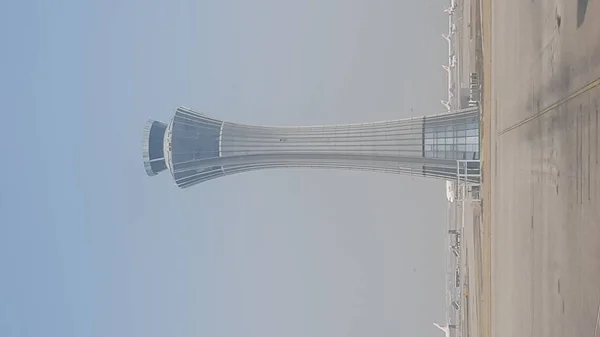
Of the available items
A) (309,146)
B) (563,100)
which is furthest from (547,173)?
(309,146)

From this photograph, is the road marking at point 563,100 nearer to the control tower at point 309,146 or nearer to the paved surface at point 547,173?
the paved surface at point 547,173

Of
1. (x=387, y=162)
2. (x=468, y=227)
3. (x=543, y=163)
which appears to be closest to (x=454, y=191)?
(x=387, y=162)

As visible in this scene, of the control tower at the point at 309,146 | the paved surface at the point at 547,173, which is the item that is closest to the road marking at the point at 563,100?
the paved surface at the point at 547,173

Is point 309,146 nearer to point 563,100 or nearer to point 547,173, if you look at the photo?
point 547,173

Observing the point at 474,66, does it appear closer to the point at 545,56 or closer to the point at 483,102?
the point at 483,102

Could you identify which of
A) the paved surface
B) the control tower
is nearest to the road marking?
the paved surface
